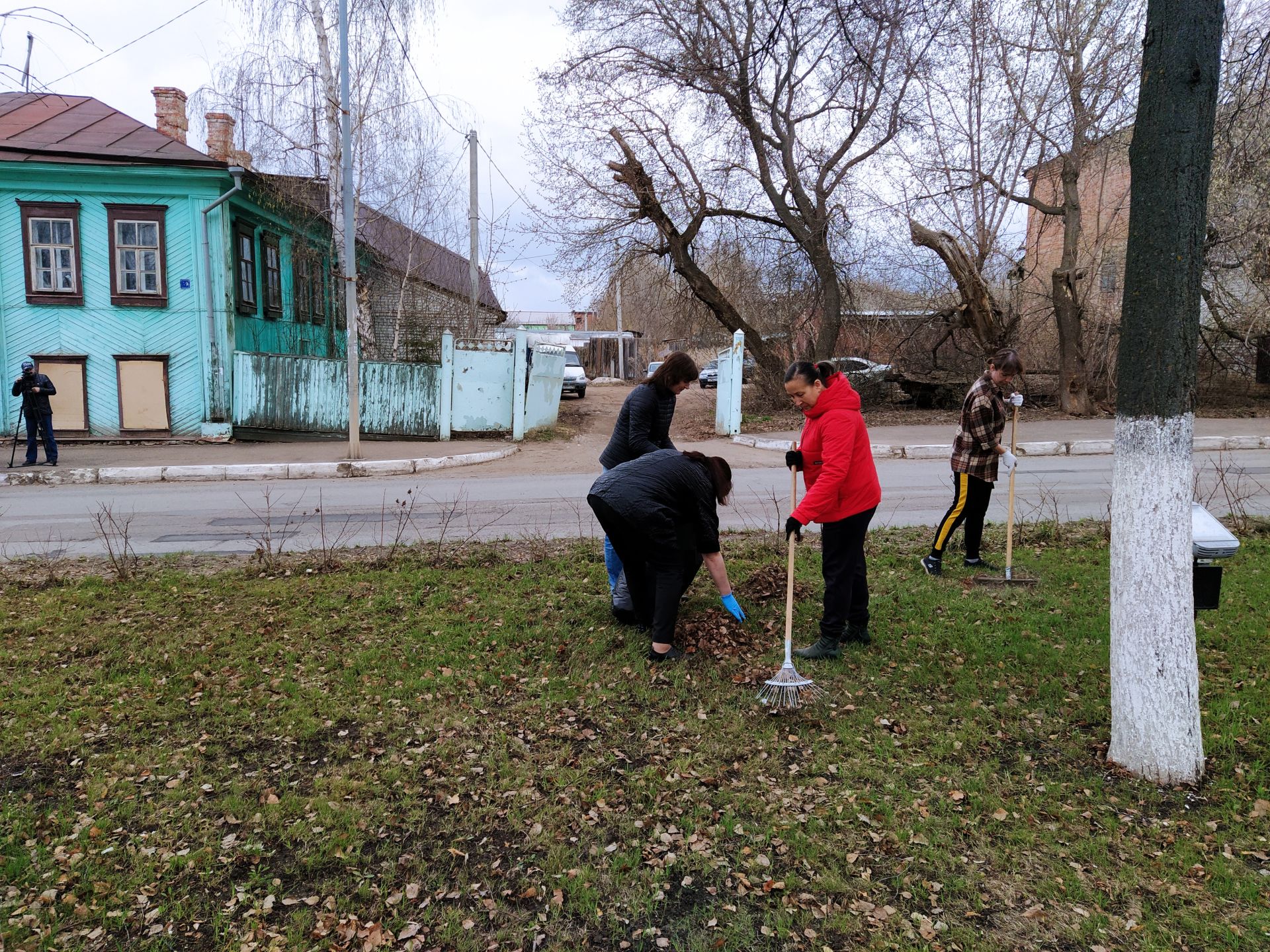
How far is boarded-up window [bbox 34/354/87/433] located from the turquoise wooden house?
0.08 ft

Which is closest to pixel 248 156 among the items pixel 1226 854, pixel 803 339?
pixel 803 339

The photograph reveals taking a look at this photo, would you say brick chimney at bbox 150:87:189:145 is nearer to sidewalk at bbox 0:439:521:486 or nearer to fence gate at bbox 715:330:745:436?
sidewalk at bbox 0:439:521:486

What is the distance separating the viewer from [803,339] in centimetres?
2342

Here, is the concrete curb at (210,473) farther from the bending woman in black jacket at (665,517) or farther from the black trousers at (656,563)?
the bending woman in black jacket at (665,517)

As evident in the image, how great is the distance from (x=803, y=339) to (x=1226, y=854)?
2128cm

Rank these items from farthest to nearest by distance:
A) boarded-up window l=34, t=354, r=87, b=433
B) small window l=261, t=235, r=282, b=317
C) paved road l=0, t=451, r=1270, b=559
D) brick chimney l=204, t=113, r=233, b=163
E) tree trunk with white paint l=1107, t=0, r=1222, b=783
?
small window l=261, t=235, r=282, b=317 → brick chimney l=204, t=113, r=233, b=163 → boarded-up window l=34, t=354, r=87, b=433 → paved road l=0, t=451, r=1270, b=559 → tree trunk with white paint l=1107, t=0, r=1222, b=783

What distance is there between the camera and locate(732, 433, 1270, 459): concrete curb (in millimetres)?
14406

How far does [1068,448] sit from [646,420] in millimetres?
12128

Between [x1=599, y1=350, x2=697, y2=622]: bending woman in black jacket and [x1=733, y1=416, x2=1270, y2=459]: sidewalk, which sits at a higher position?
[x1=599, y1=350, x2=697, y2=622]: bending woman in black jacket

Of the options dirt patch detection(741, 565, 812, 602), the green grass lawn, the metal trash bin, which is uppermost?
the metal trash bin

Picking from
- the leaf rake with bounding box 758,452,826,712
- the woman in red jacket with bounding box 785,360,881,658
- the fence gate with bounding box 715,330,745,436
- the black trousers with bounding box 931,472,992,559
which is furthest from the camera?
the fence gate with bounding box 715,330,745,436

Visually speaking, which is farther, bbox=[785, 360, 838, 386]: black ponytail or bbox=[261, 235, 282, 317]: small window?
bbox=[261, 235, 282, 317]: small window

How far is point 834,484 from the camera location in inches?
176

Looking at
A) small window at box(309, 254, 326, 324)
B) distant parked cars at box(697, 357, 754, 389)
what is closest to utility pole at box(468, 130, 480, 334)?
small window at box(309, 254, 326, 324)
